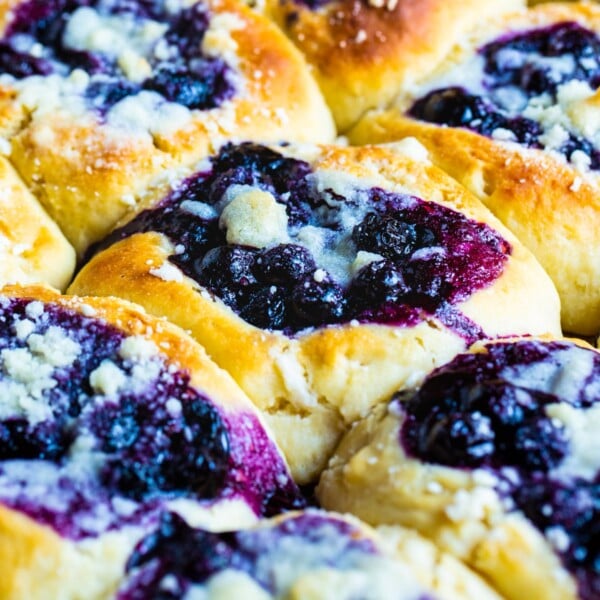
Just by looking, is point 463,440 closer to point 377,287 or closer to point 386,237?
point 377,287

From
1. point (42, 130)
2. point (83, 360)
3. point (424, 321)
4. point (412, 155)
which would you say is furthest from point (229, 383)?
point (42, 130)

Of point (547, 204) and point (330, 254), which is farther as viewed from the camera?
point (547, 204)

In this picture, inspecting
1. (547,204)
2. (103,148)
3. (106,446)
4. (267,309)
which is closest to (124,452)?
(106,446)

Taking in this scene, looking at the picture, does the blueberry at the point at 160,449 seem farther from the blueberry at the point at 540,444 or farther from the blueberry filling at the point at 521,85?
the blueberry filling at the point at 521,85

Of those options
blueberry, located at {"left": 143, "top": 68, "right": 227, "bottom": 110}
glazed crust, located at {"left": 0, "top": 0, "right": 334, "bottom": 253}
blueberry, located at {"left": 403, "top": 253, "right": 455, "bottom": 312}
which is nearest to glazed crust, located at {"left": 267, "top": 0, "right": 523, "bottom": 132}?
glazed crust, located at {"left": 0, "top": 0, "right": 334, "bottom": 253}

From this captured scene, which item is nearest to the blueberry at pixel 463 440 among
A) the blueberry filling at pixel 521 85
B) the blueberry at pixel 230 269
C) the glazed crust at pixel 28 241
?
the blueberry at pixel 230 269

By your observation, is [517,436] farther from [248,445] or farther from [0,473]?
[0,473]
